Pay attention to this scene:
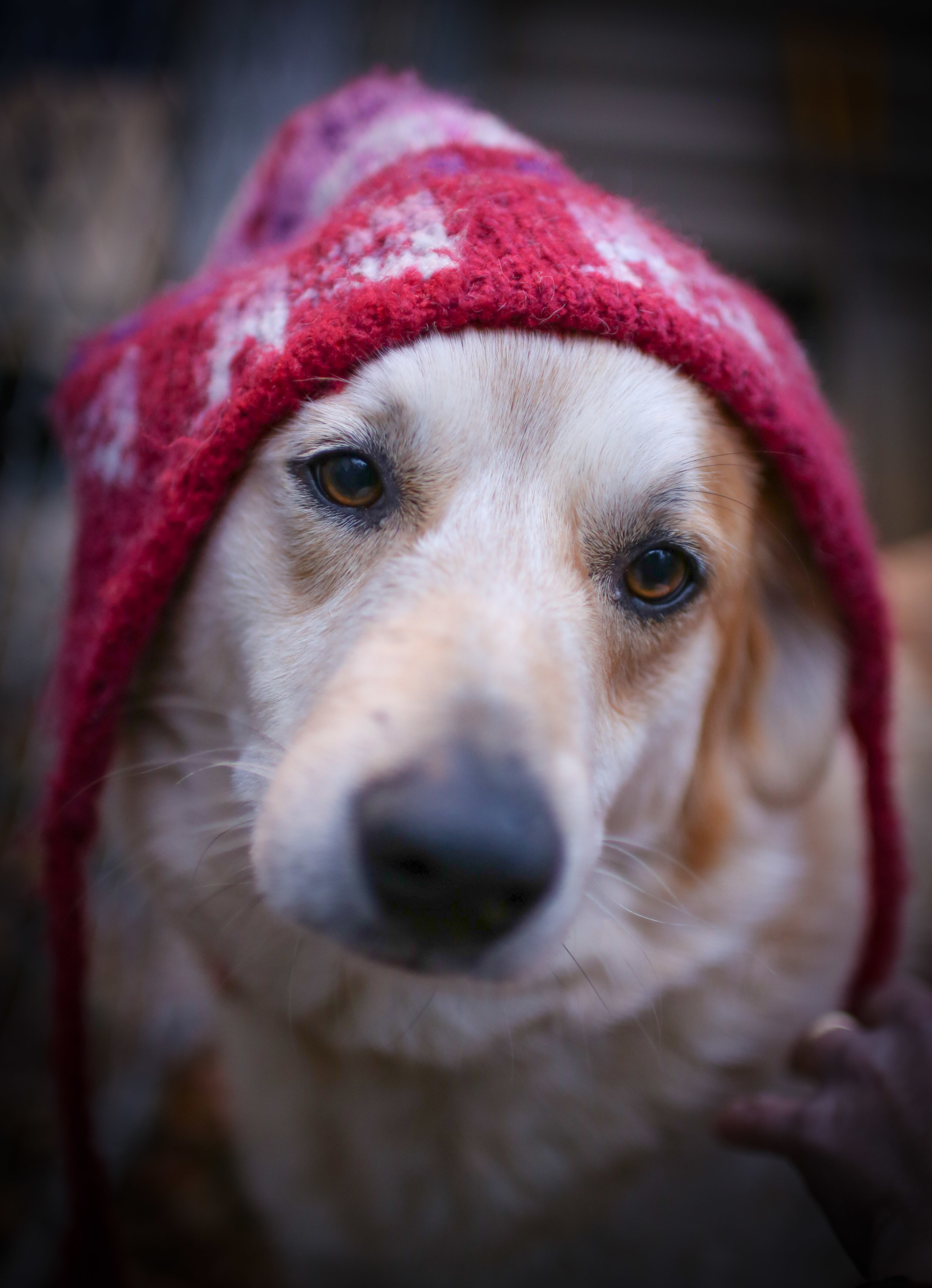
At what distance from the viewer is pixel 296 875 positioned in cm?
94

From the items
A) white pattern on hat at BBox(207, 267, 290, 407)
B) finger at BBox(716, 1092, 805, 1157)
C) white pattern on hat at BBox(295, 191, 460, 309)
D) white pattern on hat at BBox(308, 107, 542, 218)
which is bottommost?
finger at BBox(716, 1092, 805, 1157)

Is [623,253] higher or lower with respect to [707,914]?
higher

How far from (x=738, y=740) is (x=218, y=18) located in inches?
120

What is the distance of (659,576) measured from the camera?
1294 millimetres

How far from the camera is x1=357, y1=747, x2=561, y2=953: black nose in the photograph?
844mm

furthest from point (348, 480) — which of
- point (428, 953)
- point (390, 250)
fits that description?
point (428, 953)

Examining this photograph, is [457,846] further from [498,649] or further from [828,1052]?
[828,1052]

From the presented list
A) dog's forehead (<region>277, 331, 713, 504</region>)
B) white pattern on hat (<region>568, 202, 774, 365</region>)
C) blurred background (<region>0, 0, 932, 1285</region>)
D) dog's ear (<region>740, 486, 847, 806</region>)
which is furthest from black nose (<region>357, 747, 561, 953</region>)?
blurred background (<region>0, 0, 932, 1285</region>)

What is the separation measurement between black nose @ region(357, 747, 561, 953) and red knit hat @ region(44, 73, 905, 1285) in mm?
572

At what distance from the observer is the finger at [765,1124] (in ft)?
3.87

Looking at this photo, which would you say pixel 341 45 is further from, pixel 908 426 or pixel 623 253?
pixel 908 426

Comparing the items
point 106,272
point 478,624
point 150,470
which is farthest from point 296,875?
point 106,272

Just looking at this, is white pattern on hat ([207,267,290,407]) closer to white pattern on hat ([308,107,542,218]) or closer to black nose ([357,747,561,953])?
white pattern on hat ([308,107,542,218])

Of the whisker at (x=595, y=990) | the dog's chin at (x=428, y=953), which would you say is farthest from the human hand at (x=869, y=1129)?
the dog's chin at (x=428, y=953)
